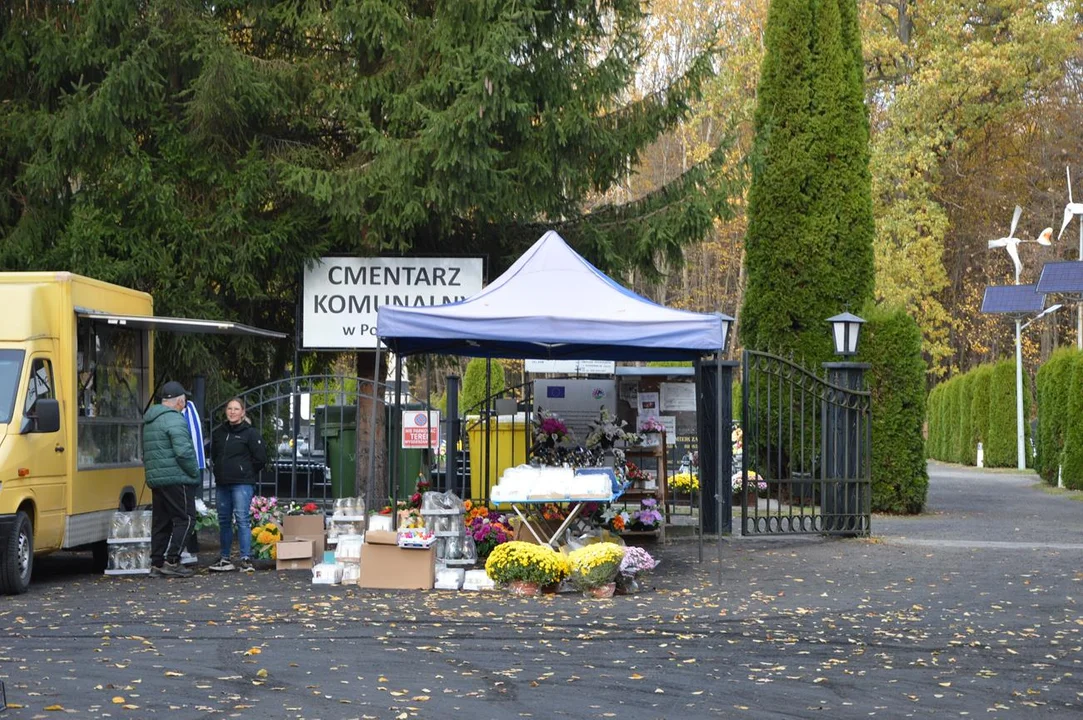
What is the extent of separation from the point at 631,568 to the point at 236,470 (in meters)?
3.96

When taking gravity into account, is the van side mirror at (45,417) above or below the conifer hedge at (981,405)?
below

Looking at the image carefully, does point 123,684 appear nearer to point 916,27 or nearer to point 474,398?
point 474,398

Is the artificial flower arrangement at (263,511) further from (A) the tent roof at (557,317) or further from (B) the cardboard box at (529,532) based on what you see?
(B) the cardboard box at (529,532)

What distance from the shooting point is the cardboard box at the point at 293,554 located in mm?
14188

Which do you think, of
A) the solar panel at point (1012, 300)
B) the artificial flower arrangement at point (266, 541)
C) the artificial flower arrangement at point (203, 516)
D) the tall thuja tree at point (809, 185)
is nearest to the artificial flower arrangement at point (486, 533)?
the artificial flower arrangement at point (266, 541)

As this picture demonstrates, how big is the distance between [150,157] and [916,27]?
3400 centimetres

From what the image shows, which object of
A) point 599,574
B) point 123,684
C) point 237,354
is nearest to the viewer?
point 123,684

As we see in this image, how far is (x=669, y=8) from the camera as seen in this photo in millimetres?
38625

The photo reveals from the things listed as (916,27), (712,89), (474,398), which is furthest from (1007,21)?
(474,398)

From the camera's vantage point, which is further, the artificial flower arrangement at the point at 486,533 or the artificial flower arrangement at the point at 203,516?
the artificial flower arrangement at the point at 203,516

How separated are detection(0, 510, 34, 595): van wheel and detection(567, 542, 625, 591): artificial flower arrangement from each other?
179 inches

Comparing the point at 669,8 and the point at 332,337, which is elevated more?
the point at 669,8

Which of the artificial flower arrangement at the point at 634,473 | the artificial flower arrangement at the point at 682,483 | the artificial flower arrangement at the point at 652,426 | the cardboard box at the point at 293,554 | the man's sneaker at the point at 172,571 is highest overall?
the artificial flower arrangement at the point at 652,426

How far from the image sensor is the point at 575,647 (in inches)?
365
